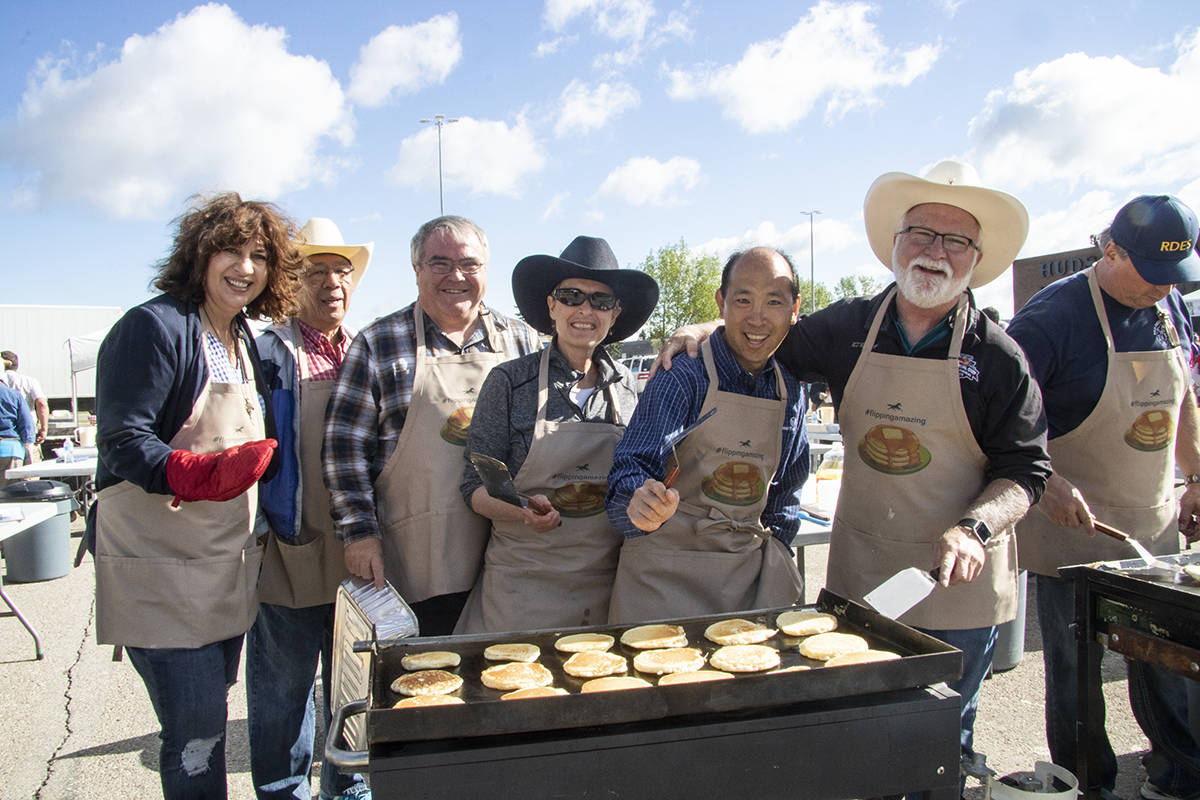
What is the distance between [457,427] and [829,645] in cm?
124

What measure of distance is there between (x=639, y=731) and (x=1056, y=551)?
1.99m

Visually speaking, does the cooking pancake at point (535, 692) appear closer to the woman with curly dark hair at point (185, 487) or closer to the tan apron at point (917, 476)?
the woman with curly dark hair at point (185, 487)

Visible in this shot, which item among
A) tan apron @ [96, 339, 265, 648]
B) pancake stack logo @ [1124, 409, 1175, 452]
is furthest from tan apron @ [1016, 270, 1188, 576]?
tan apron @ [96, 339, 265, 648]

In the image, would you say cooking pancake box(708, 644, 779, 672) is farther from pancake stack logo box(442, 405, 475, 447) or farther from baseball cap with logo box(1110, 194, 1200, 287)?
baseball cap with logo box(1110, 194, 1200, 287)

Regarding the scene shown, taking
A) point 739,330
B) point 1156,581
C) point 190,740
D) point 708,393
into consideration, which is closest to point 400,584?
point 190,740

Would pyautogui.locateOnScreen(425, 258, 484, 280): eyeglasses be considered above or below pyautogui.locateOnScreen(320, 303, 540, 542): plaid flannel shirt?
above

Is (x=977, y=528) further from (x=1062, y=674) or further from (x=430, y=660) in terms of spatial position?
(x=430, y=660)

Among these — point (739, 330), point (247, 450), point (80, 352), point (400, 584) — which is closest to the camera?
point (247, 450)

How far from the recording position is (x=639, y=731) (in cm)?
135

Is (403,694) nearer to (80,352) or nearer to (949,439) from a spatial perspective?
(949,439)

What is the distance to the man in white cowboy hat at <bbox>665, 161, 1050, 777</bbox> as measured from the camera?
210 centimetres

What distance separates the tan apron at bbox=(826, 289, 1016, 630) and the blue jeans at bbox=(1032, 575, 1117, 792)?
0.55m

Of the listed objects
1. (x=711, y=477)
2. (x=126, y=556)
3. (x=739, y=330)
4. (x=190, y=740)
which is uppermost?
(x=739, y=330)

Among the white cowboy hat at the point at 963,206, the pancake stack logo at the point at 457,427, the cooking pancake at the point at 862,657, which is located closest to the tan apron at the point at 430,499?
the pancake stack logo at the point at 457,427
